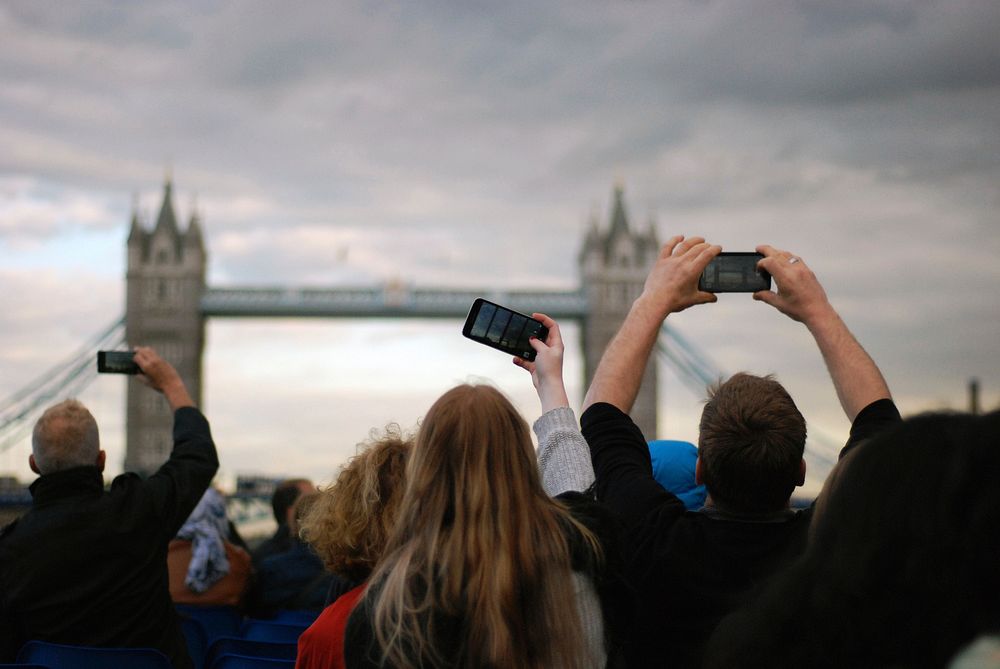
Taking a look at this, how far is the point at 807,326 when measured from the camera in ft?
7.35

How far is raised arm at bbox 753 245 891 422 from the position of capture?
2.14 metres

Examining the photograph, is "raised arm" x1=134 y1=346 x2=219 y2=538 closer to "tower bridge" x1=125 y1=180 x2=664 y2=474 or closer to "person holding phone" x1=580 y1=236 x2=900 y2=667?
"person holding phone" x1=580 y1=236 x2=900 y2=667

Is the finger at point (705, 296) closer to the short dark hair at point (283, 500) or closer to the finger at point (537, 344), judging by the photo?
the finger at point (537, 344)

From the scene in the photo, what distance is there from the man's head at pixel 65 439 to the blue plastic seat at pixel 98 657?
478 millimetres

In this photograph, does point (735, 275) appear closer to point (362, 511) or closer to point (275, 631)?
point (362, 511)

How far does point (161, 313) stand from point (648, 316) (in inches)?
1694

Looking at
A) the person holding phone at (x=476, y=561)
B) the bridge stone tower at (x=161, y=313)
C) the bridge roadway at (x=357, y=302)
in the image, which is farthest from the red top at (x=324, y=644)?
the bridge stone tower at (x=161, y=313)

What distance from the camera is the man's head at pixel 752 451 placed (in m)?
2.01

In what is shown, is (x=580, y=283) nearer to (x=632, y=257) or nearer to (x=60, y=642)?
(x=632, y=257)

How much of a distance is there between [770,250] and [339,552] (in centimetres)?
102

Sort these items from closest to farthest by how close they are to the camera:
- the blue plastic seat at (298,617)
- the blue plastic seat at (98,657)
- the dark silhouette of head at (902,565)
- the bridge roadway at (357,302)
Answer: the dark silhouette of head at (902,565) → the blue plastic seat at (98,657) → the blue plastic seat at (298,617) → the bridge roadway at (357,302)

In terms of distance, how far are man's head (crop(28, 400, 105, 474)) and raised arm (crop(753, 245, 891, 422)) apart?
5.66 ft

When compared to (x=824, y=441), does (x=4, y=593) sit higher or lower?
higher

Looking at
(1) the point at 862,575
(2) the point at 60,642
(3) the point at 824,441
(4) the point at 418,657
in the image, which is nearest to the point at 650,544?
(4) the point at 418,657
